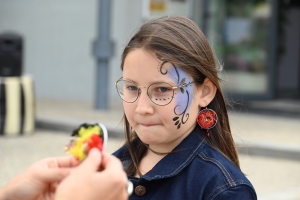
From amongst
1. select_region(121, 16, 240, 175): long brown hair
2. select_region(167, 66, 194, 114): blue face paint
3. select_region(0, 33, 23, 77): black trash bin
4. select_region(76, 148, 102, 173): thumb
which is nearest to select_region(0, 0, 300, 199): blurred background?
select_region(0, 33, 23, 77): black trash bin

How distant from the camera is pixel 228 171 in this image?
174cm

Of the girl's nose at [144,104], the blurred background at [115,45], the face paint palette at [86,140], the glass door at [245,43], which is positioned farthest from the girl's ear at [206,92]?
the glass door at [245,43]

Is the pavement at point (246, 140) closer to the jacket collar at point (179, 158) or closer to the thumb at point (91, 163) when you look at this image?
the jacket collar at point (179, 158)

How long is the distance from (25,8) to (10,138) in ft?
12.6

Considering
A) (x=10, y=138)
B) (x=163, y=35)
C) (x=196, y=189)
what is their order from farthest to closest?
(x=10, y=138)
(x=163, y=35)
(x=196, y=189)

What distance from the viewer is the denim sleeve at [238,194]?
5.49 ft

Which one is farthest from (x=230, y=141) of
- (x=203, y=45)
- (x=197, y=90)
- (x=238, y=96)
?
(x=238, y=96)

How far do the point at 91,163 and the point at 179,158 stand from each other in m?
0.70

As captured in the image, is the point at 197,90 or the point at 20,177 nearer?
the point at 20,177

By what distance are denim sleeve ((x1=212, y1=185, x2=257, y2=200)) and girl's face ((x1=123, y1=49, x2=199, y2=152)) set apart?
0.79ft

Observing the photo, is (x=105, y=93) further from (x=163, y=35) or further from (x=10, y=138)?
(x=163, y=35)

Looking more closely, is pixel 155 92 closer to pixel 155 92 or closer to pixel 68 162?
pixel 155 92

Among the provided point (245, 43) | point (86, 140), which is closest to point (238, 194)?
point (86, 140)

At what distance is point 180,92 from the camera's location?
183cm
